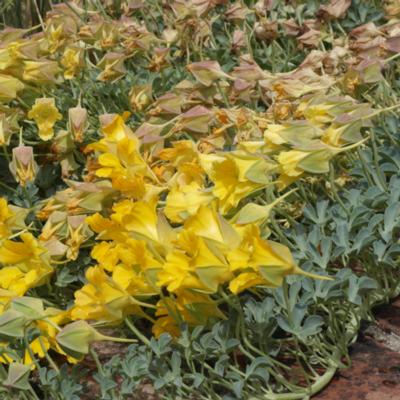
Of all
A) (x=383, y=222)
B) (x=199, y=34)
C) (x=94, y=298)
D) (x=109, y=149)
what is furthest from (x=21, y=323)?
(x=199, y=34)

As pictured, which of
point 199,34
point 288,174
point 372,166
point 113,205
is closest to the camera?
point 288,174

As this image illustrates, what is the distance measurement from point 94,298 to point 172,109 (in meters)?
0.70

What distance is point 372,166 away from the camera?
1.85 metres

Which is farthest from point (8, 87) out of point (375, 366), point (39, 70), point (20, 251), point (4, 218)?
point (375, 366)

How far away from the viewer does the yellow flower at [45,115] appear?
2326mm

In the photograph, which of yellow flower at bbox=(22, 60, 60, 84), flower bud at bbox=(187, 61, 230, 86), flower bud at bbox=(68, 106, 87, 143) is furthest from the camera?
yellow flower at bbox=(22, 60, 60, 84)

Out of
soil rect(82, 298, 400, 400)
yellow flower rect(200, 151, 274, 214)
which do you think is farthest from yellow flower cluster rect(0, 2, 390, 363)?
soil rect(82, 298, 400, 400)

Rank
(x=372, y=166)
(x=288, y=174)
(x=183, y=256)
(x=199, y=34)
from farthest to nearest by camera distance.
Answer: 1. (x=199, y=34)
2. (x=372, y=166)
3. (x=288, y=174)
4. (x=183, y=256)

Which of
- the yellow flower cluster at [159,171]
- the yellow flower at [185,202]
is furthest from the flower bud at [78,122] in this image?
the yellow flower at [185,202]

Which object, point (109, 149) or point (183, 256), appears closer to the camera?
point (183, 256)

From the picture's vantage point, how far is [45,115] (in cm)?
235

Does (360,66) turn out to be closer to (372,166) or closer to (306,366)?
(372,166)

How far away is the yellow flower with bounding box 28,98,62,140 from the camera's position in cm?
233

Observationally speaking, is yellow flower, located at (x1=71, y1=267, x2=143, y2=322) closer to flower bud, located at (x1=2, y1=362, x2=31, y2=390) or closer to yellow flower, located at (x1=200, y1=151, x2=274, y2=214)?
flower bud, located at (x1=2, y1=362, x2=31, y2=390)
